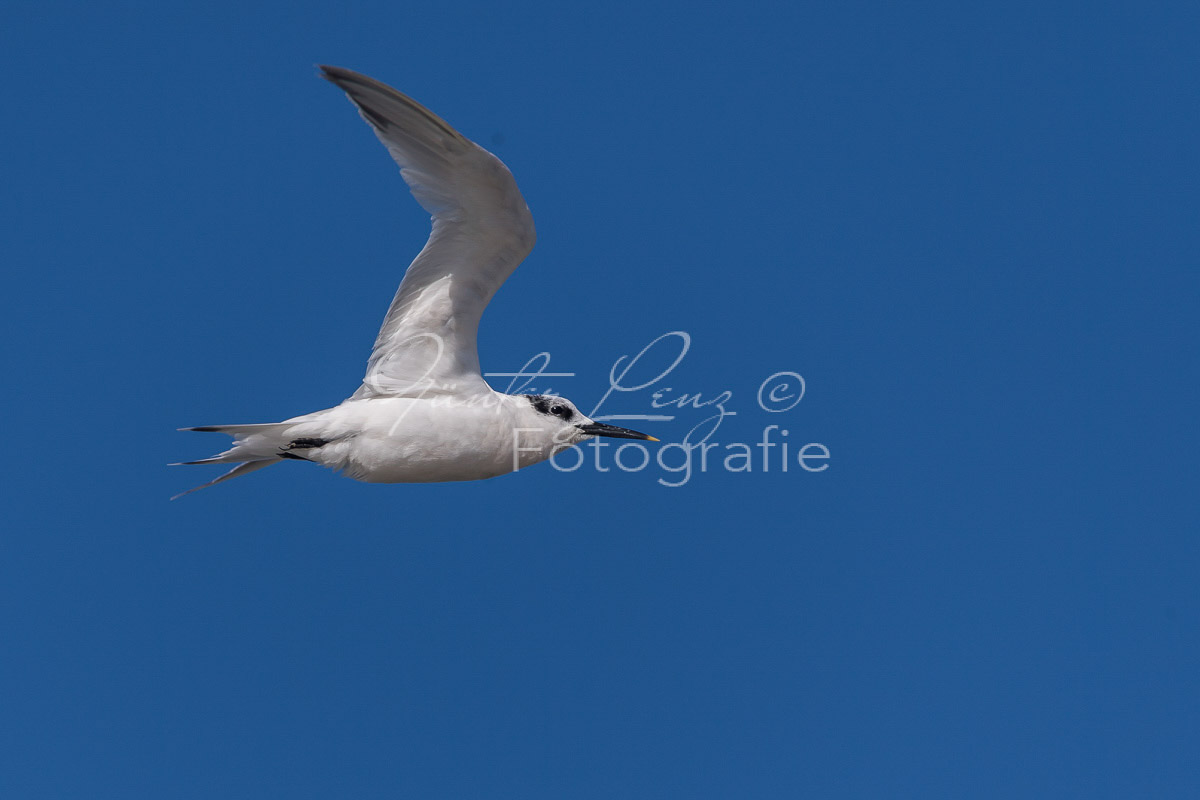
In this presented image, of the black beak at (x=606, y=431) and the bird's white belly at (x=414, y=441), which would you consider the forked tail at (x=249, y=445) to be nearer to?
the bird's white belly at (x=414, y=441)

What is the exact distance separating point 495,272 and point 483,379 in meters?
0.88

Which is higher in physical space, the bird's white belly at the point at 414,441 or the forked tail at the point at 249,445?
the bird's white belly at the point at 414,441

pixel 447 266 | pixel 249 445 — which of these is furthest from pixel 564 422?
pixel 249 445

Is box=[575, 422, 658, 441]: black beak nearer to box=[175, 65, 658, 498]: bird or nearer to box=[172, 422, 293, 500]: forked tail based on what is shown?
box=[175, 65, 658, 498]: bird

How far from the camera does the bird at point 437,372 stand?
26.3 ft

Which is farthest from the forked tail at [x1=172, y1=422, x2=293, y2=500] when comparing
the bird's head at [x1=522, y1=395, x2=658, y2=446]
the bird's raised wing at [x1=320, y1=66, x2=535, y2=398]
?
the bird's head at [x1=522, y1=395, x2=658, y2=446]

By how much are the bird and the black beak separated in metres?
0.14

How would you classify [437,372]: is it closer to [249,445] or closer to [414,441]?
[414,441]

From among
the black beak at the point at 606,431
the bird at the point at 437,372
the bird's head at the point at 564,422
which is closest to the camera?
the bird at the point at 437,372

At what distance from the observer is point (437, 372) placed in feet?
28.6

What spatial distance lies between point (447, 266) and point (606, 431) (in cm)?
192

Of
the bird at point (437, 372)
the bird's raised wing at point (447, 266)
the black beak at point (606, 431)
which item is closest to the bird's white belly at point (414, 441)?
the bird at point (437, 372)

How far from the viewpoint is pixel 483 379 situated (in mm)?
8992

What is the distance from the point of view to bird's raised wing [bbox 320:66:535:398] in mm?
8008
